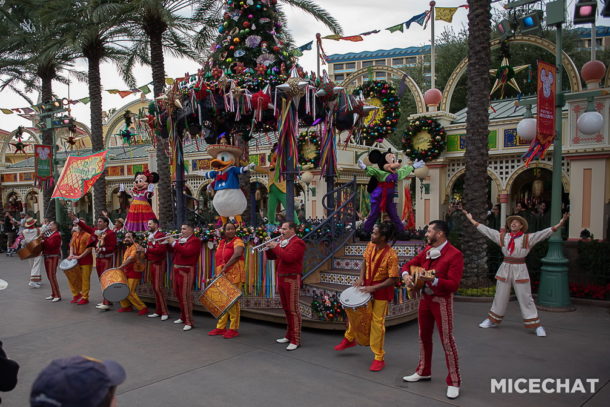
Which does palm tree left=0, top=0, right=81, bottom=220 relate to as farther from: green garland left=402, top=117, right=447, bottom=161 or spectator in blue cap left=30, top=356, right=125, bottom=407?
spectator in blue cap left=30, top=356, right=125, bottom=407

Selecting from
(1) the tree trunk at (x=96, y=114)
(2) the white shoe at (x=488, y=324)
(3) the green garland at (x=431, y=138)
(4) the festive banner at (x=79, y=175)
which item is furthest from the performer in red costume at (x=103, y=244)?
(3) the green garland at (x=431, y=138)

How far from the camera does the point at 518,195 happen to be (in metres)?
22.0

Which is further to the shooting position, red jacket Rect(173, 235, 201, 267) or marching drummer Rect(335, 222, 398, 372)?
red jacket Rect(173, 235, 201, 267)

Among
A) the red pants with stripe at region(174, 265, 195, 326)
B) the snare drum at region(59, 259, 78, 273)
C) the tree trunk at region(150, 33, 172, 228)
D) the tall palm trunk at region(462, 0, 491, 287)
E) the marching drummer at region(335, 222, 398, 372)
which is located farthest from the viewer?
the tree trunk at region(150, 33, 172, 228)

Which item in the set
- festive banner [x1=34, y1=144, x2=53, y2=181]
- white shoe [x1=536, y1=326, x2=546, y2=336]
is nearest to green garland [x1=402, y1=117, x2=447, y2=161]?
white shoe [x1=536, y1=326, x2=546, y2=336]

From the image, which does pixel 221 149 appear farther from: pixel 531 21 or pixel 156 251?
pixel 531 21

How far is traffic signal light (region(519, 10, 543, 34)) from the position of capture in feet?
28.6

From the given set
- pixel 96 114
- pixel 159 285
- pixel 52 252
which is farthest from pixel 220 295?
pixel 96 114

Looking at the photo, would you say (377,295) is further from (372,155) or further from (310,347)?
(372,155)

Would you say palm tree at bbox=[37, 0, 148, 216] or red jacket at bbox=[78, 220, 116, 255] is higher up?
palm tree at bbox=[37, 0, 148, 216]

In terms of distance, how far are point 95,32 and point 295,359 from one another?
44.8 feet

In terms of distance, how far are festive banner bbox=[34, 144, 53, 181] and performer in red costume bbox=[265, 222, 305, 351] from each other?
13.6m

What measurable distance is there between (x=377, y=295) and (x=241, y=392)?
186 cm

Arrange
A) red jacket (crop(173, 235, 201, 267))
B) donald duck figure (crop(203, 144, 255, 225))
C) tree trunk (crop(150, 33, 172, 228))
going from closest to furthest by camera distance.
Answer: red jacket (crop(173, 235, 201, 267))
donald duck figure (crop(203, 144, 255, 225))
tree trunk (crop(150, 33, 172, 228))
